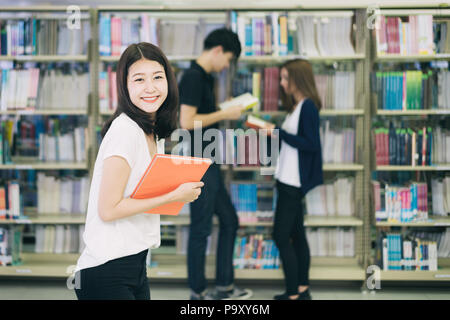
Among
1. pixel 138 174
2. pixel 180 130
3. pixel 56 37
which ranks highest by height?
pixel 56 37

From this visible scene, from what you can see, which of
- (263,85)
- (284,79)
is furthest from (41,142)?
(284,79)

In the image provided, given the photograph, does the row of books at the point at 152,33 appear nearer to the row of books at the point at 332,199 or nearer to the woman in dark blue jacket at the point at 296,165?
the woman in dark blue jacket at the point at 296,165

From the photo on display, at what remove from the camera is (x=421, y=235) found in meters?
3.37

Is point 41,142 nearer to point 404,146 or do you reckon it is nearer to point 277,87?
point 277,87

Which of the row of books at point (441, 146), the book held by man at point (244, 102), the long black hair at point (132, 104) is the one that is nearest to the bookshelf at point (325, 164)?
the row of books at point (441, 146)

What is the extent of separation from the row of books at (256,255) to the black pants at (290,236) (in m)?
0.26

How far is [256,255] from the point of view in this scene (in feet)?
10.8

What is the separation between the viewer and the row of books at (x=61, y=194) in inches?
135

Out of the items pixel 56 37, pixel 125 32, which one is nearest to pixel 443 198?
pixel 125 32

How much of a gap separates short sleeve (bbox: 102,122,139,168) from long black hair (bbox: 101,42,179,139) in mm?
62

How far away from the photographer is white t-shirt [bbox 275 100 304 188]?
291 centimetres
